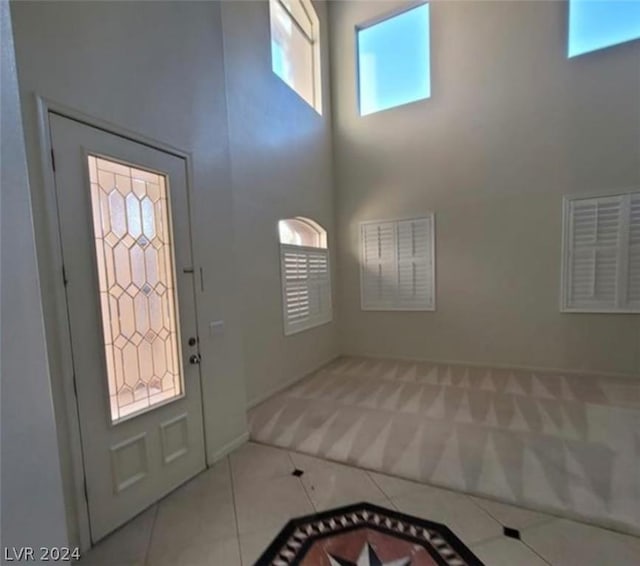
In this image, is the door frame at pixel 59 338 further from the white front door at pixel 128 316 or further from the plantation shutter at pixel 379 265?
the plantation shutter at pixel 379 265

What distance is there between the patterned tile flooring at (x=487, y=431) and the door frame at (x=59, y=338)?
1399mm

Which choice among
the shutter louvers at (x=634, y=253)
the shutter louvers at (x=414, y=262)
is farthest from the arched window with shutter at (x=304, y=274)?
the shutter louvers at (x=634, y=253)

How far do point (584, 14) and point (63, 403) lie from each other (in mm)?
6365

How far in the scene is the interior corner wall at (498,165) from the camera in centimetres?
399

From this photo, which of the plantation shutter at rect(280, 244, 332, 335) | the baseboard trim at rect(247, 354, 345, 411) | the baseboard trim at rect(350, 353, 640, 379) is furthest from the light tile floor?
the baseboard trim at rect(350, 353, 640, 379)

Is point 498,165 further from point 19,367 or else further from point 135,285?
point 19,367

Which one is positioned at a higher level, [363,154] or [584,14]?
[584,14]

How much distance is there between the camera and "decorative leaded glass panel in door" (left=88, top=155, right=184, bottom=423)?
1.92 meters

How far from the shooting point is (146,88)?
2.11m

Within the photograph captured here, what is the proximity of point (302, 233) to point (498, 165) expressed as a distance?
2875mm

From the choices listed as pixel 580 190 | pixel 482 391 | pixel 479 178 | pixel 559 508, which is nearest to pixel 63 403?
pixel 559 508

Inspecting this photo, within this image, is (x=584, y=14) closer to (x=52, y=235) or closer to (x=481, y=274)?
(x=481, y=274)

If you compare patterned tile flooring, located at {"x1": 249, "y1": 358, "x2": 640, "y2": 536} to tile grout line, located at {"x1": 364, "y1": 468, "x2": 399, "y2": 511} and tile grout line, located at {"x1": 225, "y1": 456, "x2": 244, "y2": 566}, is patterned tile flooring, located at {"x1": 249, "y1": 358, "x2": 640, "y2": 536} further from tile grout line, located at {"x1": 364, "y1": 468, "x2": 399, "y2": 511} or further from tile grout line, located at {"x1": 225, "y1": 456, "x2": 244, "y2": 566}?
tile grout line, located at {"x1": 225, "y1": 456, "x2": 244, "y2": 566}

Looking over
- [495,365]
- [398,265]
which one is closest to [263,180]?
[398,265]
